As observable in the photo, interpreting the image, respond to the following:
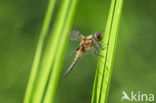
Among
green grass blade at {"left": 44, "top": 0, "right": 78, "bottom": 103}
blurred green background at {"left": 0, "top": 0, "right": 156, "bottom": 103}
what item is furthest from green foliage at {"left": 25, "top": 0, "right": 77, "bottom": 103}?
blurred green background at {"left": 0, "top": 0, "right": 156, "bottom": 103}

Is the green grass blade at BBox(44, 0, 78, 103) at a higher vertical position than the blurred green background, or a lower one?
lower

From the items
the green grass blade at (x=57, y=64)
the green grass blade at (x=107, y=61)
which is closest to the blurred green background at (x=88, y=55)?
the green grass blade at (x=107, y=61)

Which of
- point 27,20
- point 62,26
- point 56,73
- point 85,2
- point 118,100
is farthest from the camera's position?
point 27,20

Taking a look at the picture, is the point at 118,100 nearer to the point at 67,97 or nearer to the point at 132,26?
Answer: the point at 67,97

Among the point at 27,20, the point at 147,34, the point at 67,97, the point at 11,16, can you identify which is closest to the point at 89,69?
the point at 67,97

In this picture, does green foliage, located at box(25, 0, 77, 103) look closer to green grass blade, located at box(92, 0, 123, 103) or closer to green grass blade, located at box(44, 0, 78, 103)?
green grass blade, located at box(44, 0, 78, 103)
